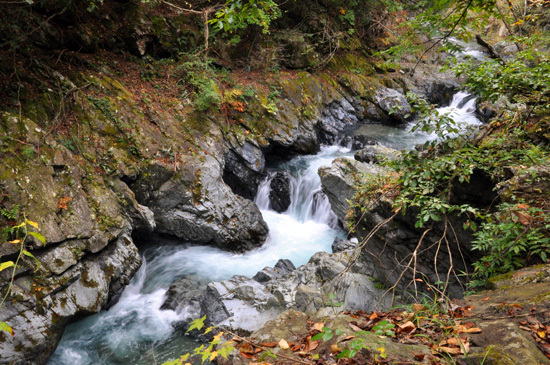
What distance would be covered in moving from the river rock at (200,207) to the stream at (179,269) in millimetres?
489

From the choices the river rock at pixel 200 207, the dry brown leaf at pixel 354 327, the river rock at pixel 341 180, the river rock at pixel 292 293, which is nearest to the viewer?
the dry brown leaf at pixel 354 327

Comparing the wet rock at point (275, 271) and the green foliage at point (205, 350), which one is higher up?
the green foliage at point (205, 350)

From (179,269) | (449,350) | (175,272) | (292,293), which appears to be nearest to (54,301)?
(175,272)

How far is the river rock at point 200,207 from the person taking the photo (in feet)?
26.0

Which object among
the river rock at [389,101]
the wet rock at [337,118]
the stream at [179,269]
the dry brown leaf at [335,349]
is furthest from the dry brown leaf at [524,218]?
the river rock at [389,101]

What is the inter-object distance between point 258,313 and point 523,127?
520cm

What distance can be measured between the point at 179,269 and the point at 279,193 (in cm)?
430

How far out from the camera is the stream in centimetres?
570

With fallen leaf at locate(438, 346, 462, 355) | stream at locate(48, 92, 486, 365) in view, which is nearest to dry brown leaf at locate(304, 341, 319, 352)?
fallen leaf at locate(438, 346, 462, 355)

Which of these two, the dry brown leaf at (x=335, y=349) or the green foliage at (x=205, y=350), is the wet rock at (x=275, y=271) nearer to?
the dry brown leaf at (x=335, y=349)

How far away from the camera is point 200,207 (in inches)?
321

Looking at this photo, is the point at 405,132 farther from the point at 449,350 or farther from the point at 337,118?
the point at 449,350

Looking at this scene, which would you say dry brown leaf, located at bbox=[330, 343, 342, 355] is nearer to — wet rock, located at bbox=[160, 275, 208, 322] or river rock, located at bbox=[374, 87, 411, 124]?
wet rock, located at bbox=[160, 275, 208, 322]

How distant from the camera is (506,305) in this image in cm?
242
